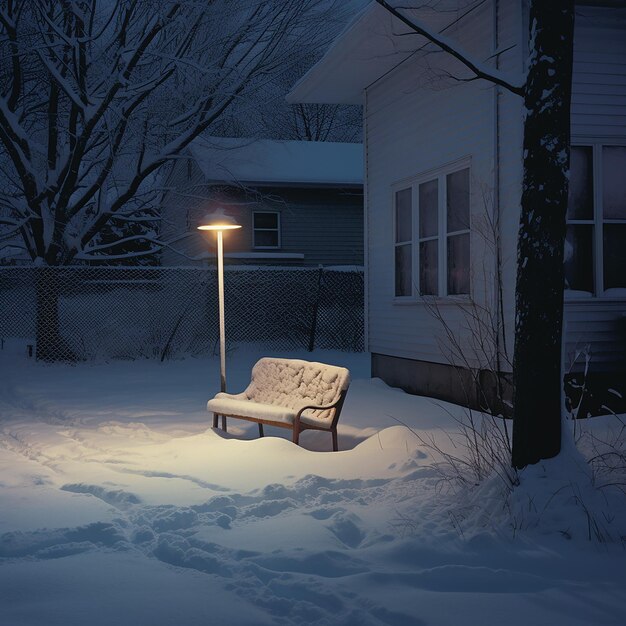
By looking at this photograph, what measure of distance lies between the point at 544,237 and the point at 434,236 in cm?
566

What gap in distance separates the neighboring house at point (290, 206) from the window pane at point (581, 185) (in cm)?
1504

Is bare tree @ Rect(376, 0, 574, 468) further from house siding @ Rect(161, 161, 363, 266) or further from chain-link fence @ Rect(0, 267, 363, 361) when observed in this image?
house siding @ Rect(161, 161, 363, 266)

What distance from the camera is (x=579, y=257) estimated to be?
28.9ft

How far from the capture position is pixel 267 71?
16484 mm

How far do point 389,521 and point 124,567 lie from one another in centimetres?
173

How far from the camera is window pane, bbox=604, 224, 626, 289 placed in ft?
A: 29.0

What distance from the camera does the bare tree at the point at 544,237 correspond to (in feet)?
16.8

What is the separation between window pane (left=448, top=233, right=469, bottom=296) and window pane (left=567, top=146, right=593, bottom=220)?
1.49 m

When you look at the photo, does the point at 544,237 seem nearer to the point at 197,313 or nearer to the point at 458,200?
the point at 458,200

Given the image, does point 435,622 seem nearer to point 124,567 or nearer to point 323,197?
point 124,567

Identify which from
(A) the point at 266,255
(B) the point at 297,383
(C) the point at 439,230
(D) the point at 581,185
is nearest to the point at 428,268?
(C) the point at 439,230

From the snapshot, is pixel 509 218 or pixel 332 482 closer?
pixel 332 482

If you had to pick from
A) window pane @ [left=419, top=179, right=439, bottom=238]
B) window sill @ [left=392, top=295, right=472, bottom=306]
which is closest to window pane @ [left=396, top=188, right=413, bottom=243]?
window pane @ [left=419, top=179, right=439, bottom=238]

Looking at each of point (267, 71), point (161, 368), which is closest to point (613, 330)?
point (161, 368)
